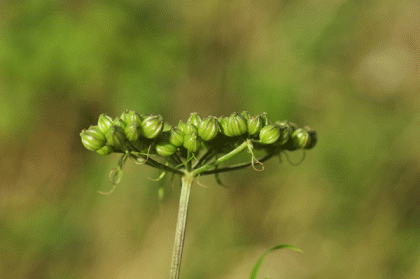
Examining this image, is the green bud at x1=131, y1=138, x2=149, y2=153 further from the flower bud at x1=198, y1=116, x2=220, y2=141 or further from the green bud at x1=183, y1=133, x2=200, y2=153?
the flower bud at x1=198, y1=116, x2=220, y2=141

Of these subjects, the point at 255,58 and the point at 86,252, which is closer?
the point at 86,252

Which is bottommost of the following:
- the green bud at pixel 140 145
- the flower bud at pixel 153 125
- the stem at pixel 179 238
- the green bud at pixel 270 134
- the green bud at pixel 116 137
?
the stem at pixel 179 238

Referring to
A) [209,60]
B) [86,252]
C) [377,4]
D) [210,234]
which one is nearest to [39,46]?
[209,60]

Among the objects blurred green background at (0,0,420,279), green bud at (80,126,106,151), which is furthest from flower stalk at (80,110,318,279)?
blurred green background at (0,0,420,279)

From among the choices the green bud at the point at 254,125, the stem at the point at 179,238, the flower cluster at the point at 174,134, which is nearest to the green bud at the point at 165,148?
the flower cluster at the point at 174,134

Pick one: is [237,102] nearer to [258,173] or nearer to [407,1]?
[258,173]

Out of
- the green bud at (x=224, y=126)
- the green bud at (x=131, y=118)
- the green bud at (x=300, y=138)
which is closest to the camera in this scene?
the green bud at (x=131, y=118)

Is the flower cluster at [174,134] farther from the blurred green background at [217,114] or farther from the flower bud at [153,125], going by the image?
the blurred green background at [217,114]
